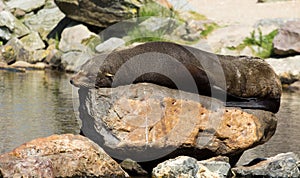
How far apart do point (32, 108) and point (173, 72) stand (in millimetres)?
6850

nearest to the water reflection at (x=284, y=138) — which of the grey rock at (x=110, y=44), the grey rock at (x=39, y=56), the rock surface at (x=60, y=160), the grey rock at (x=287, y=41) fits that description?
the rock surface at (x=60, y=160)

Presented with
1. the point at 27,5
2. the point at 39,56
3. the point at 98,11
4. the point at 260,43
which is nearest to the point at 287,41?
the point at 260,43

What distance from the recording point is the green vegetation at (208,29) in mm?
30266

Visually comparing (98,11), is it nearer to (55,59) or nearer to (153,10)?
(153,10)

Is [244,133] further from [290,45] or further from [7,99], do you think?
[290,45]

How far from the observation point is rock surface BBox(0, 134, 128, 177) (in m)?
8.90

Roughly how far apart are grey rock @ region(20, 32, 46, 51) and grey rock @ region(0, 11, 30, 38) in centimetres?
39

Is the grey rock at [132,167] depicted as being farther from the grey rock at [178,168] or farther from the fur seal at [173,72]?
the fur seal at [173,72]

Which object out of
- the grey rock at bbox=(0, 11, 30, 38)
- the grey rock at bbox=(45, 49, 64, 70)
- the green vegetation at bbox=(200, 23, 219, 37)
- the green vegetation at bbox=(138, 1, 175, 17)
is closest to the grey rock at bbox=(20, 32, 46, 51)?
the grey rock at bbox=(0, 11, 30, 38)

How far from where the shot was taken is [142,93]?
32.9ft

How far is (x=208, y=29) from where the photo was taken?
30672 mm

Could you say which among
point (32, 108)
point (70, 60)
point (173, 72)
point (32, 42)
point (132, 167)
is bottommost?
point (32, 42)

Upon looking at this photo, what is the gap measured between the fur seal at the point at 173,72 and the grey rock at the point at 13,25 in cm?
2208

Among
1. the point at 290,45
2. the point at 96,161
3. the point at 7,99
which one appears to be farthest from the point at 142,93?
the point at 290,45
